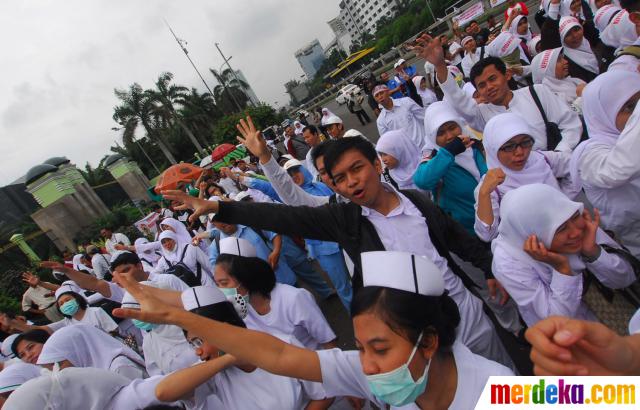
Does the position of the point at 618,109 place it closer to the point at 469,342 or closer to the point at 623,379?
the point at 469,342

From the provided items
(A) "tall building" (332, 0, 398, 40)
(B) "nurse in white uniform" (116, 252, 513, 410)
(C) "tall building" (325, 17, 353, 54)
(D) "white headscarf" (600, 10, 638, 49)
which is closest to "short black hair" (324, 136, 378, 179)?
(B) "nurse in white uniform" (116, 252, 513, 410)

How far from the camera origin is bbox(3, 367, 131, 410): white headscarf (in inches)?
64.4

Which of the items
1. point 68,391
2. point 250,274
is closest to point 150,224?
point 250,274

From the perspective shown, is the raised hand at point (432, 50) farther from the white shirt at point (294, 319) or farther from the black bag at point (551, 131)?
the white shirt at point (294, 319)

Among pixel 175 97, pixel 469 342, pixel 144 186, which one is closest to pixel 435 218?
pixel 469 342

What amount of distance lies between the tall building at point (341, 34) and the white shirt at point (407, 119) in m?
103

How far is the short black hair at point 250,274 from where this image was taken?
2.30 metres

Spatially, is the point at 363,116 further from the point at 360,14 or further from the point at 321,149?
the point at 360,14

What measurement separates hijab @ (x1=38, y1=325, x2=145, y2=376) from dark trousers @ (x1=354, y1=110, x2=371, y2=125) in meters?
11.6

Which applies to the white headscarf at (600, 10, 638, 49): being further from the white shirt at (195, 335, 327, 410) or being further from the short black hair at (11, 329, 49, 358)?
the short black hair at (11, 329, 49, 358)

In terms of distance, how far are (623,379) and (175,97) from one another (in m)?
39.7

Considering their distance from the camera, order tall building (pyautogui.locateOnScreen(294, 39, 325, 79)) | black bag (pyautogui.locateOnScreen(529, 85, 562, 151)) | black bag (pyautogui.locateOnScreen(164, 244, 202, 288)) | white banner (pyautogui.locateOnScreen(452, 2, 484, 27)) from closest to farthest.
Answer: black bag (pyautogui.locateOnScreen(529, 85, 562, 151)) → black bag (pyautogui.locateOnScreen(164, 244, 202, 288)) → white banner (pyautogui.locateOnScreen(452, 2, 484, 27)) → tall building (pyautogui.locateOnScreen(294, 39, 325, 79))

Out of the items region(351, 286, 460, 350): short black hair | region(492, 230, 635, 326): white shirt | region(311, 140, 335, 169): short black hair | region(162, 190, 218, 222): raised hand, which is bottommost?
region(492, 230, 635, 326): white shirt

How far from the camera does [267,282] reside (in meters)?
2.35
